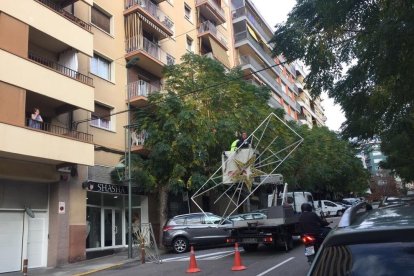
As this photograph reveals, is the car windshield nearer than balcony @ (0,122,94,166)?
Yes

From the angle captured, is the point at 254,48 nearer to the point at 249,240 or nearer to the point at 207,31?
the point at 207,31

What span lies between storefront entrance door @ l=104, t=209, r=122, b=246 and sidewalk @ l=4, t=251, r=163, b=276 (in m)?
2.59

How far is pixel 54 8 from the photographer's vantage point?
20.2 m

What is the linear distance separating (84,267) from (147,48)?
14.0 metres

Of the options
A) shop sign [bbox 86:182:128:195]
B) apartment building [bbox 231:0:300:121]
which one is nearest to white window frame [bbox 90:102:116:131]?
shop sign [bbox 86:182:128:195]

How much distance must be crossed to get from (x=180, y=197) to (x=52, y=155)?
11.8 meters

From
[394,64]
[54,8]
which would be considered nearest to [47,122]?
[54,8]

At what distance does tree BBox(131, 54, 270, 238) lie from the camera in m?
21.9

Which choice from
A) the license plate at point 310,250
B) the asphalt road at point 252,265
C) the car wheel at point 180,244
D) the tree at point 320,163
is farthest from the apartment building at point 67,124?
the license plate at point 310,250

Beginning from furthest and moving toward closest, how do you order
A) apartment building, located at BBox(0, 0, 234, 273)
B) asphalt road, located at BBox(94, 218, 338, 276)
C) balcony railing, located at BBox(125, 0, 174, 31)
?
balcony railing, located at BBox(125, 0, 174, 31) → apartment building, located at BBox(0, 0, 234, 273) → asphalt road, located at BBox(94, 218, 338, 276)

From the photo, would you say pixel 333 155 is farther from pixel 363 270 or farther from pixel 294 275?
Answer: pixel 363 270

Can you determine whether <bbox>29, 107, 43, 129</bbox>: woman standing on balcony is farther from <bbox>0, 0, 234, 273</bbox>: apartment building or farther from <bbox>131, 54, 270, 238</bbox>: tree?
<bbox>131, 54, 270, 238</bbox>: tree

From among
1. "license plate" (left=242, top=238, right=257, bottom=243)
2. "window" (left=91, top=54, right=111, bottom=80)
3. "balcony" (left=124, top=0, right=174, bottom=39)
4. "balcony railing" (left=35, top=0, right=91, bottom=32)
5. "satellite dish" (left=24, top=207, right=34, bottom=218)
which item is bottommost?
"license plate" (left=242, top=238, right=257, bottom=243)

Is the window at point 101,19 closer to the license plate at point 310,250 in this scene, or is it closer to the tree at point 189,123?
the tree at point 189,123
